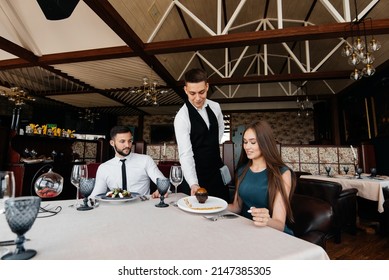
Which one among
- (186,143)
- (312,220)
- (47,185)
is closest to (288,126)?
(186,143)

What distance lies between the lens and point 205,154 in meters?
1.52

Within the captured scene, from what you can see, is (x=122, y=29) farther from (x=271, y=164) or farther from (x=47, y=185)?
(x=271, y=164)

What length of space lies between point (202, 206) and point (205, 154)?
0.61 m

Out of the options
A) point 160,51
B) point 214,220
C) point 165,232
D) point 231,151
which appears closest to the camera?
point 165,232

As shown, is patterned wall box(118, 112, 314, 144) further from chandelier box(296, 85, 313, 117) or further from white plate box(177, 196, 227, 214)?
white plate box(177, 196, 227, 214)

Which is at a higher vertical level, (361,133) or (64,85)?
(64,85)

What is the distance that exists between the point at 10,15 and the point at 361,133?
8.38 m

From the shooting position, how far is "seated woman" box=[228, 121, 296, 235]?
973 millimetres

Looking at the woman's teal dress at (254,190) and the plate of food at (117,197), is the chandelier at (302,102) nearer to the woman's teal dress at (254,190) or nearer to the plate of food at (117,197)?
the woman's teal dress at (254,190)

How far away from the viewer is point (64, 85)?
7.11m

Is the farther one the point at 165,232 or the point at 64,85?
the point at 64,85

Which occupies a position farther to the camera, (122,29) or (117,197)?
(122,29)

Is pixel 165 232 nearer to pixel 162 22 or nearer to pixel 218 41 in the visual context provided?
pixel 218 41
